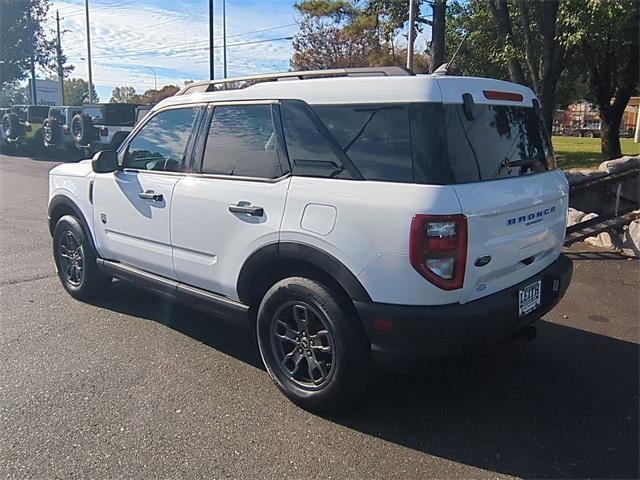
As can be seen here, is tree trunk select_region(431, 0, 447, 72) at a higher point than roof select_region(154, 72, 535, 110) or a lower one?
higher

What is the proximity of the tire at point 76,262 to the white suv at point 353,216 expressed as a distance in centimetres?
109

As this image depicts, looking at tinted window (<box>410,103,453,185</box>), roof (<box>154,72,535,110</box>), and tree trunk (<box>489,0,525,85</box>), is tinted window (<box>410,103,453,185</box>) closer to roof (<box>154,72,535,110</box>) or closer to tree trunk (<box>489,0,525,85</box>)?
roof (<box>154,72,535,110</box>)

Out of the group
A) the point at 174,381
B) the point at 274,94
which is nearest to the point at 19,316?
the point at 174,381

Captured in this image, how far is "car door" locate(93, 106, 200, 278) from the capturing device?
3959mm

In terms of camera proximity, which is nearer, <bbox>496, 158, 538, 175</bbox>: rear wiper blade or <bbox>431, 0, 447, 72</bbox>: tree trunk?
<bbox>496, 158, 538, 175</bbox>: rear wiper blade

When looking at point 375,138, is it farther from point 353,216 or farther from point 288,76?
point 288,76

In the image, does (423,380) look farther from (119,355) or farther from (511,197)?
(119,355)

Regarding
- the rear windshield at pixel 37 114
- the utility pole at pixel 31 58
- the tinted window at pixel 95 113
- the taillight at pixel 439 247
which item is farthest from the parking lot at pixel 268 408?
the utility pole at pixel 31 58

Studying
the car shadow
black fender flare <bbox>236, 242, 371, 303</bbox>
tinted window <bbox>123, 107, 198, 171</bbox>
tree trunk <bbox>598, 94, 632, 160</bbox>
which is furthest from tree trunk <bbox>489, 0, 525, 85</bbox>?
black fender flare <bbox>236, 242, 371, 303</bbox>

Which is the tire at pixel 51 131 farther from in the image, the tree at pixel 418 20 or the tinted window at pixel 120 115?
the tree at pixel 418 20

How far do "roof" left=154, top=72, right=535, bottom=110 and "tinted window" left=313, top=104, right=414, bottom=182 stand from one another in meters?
0.06

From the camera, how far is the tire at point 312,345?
117 inches

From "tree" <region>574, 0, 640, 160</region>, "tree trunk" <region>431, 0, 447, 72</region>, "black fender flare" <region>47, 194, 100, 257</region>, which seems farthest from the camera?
"tree trunk" <region>431, 0, 447, 72</region>

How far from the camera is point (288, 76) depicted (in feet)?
11.7
